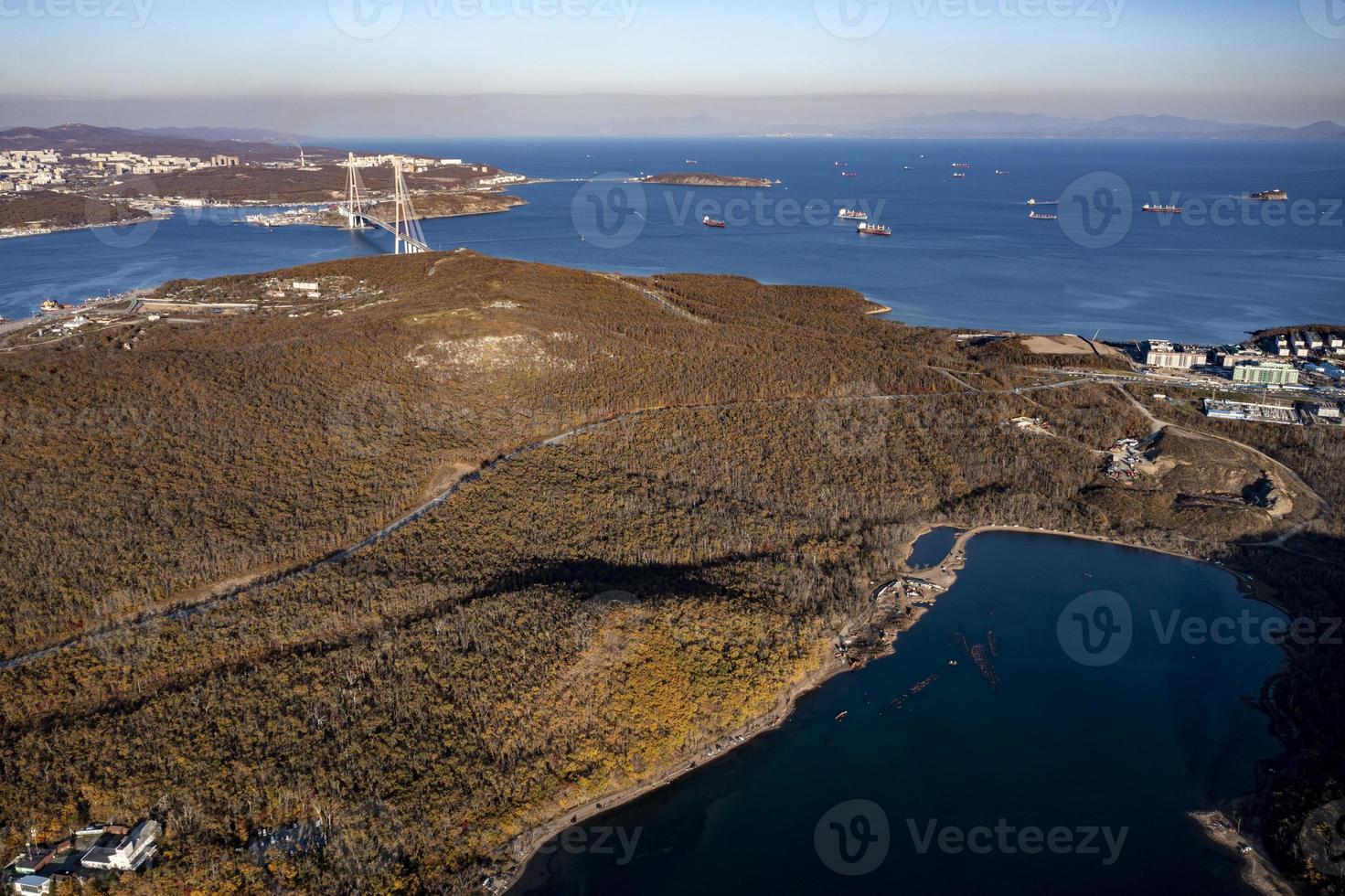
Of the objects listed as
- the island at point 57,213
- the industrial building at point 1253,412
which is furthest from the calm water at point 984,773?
the island at point 57,213

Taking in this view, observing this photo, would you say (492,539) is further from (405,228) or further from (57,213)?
(57,213)

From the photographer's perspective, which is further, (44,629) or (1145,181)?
(1145,181)

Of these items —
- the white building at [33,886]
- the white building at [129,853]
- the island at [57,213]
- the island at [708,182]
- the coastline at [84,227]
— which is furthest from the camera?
the island at [708,182]

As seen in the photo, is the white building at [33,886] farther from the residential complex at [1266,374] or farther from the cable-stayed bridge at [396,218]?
the cable-stayed bridge at [396,218]

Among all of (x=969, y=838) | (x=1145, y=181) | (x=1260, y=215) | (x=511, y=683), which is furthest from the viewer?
(x=1145, y=181)

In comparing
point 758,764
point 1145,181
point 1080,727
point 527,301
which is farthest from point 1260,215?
point 758,764

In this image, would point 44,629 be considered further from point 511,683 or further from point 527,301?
point 527,301

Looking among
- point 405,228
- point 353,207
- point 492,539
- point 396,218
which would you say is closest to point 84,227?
point 353,207
